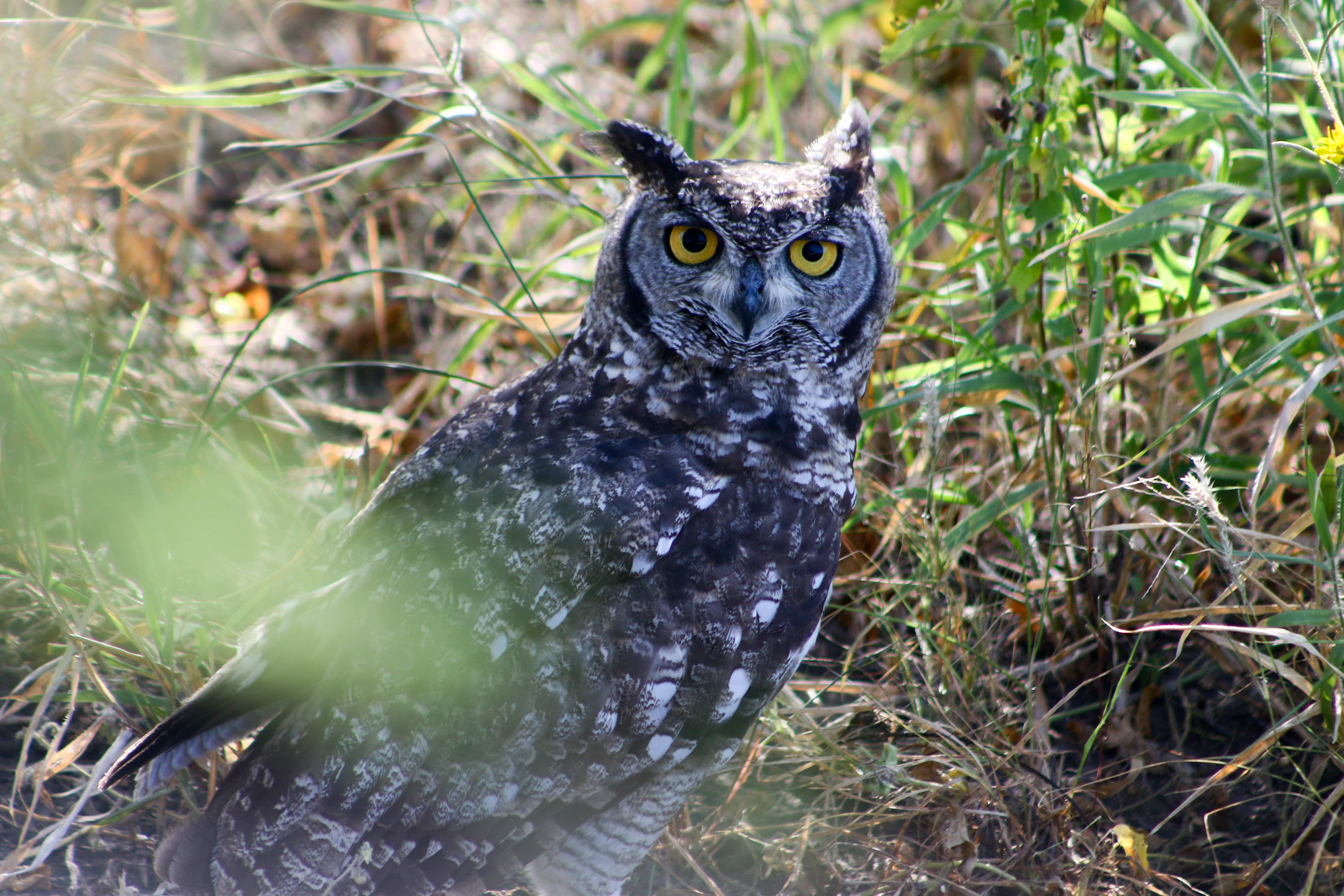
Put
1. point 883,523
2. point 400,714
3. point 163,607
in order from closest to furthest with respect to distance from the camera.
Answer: point 400,714, point 163,607, point 883,523

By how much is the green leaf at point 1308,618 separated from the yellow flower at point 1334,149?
0.72 metres

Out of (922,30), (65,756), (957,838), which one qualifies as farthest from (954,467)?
(65,756)

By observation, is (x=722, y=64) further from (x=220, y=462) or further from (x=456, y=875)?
(x=456, y=875)

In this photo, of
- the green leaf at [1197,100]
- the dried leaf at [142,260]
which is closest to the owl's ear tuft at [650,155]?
the green leaf at [1197,100]

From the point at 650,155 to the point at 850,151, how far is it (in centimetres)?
38

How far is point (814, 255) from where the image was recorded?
1852mm

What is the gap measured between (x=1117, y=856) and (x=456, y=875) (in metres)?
1.18

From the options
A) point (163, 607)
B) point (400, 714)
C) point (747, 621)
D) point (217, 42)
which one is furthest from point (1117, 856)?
point (217, 42)

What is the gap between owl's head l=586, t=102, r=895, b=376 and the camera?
179 cm

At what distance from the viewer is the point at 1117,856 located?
6.20 ft

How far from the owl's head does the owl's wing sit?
0.28 meters

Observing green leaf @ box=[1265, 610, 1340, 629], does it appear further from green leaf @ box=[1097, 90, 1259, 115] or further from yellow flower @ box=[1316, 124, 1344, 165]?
green leaf @ box=[1097, 90, 1259, 115]

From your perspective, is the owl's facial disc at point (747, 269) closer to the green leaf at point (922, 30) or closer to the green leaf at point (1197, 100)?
the green leaf at point (922, 30)

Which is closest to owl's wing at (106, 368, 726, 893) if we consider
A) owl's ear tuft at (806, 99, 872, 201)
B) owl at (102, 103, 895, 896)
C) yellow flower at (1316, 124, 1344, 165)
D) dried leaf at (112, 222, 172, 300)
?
owl at (102, 103, 895, 896)
